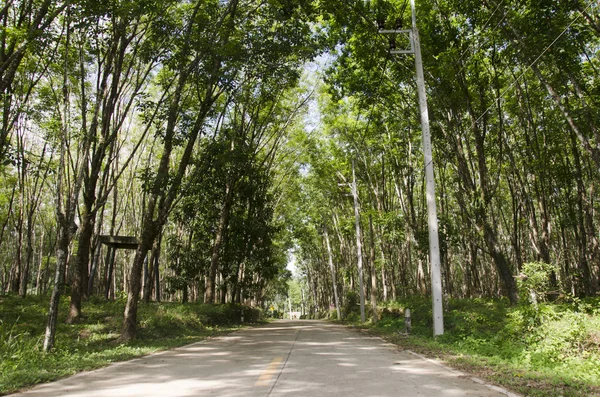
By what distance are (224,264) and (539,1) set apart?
21.3 m

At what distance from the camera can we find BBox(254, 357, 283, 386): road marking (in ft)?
19.4

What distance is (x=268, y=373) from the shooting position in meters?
6.74

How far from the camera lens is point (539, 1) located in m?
10.9

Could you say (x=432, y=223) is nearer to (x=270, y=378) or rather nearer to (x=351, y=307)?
(x=270, y=378)

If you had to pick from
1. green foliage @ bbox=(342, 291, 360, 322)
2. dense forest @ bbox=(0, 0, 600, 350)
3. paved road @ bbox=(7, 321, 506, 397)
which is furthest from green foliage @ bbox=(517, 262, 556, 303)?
green foliage @ bbox=(342, 291, 360, 322)

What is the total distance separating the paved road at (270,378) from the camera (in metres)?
5.35

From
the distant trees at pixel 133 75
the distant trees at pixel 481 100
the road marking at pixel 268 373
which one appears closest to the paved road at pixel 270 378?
the road marking at pixel 268 373

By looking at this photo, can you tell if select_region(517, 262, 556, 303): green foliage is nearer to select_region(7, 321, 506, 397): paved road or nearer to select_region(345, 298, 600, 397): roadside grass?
select_region(345, 298, 600, 397): roadside grass

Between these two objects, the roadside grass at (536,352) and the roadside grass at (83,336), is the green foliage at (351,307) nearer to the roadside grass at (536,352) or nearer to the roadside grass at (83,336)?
the roadside grass at (83,336)

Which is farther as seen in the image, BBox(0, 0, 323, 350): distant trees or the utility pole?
the utility pole

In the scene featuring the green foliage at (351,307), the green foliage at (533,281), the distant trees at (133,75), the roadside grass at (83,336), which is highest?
the distant trees at (133,75)

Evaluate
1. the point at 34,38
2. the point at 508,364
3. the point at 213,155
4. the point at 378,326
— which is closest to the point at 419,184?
the point at 378,326

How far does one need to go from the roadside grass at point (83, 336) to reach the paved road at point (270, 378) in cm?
65

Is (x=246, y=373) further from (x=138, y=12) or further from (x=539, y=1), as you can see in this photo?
(x=539, y=1)
